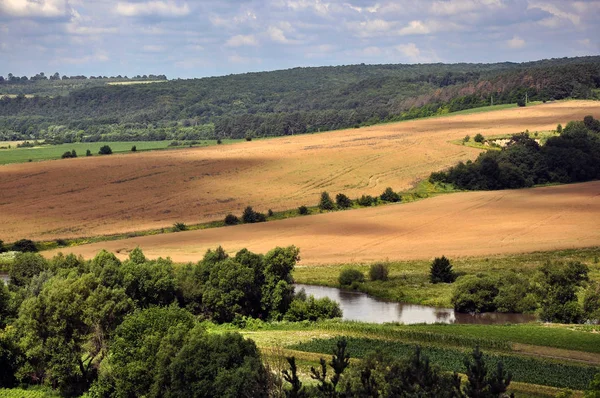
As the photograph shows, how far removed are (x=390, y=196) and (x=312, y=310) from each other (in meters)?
46.2

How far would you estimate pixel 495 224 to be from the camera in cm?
8788

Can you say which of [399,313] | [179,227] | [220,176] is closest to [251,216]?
[179,227]

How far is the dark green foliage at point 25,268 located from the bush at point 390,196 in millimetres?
46795

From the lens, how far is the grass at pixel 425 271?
66006 millimetres

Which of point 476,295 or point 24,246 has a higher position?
point 24,246

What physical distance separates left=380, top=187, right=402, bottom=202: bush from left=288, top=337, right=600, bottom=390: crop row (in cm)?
5365

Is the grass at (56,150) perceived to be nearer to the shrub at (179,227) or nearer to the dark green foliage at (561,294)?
the shrub at (179,227)

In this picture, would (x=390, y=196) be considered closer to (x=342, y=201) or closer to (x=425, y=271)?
(x=342, y=201)

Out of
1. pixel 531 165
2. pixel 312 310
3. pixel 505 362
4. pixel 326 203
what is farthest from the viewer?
pixel 531 165

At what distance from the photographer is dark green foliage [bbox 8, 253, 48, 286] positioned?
65000 mm

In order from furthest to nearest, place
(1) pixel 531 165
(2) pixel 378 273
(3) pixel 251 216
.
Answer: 1. (1) pixel 531 165
2. (3) pixel 251 216
3. (2) pixel 378 273

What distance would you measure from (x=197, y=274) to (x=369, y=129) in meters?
107

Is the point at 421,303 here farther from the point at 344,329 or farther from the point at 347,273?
the point at 344,329

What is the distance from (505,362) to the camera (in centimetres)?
4522
